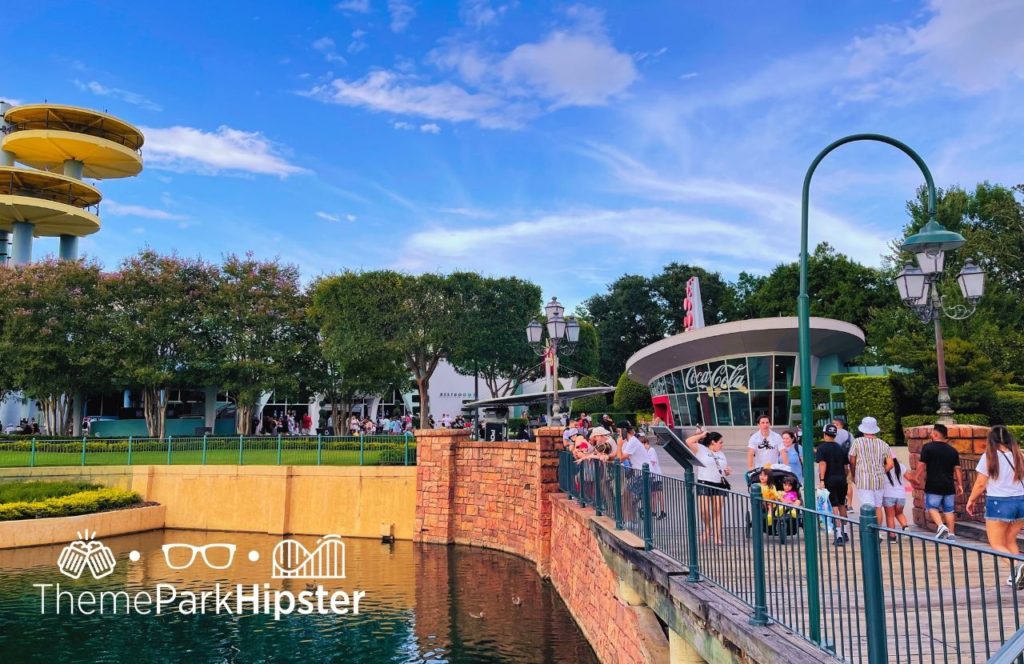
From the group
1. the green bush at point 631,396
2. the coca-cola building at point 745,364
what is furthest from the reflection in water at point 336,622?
the green bush at point 631,396

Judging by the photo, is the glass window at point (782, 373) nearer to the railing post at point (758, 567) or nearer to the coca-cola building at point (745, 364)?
the coca-cola building at point (745, 364)

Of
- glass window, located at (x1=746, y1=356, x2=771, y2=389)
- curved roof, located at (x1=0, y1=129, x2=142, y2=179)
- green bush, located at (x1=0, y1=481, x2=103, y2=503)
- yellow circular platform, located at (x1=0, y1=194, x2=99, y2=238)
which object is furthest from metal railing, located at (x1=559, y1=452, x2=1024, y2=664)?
curved roof, located at (x1=0, y1=129, x2=142, y2=179)

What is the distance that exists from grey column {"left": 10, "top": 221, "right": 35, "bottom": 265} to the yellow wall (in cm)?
2553

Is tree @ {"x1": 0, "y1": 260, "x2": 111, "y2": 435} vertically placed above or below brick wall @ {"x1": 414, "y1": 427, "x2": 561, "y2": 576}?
above

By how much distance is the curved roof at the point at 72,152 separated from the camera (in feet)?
140

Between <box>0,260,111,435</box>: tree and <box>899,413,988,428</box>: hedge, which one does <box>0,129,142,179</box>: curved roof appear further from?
<box>899,413,988,428</box>: hedge

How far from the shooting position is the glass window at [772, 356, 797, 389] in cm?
3578

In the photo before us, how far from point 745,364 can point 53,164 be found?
42.7 m

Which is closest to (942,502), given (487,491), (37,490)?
(487,491)

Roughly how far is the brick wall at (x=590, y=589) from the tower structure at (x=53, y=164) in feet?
131

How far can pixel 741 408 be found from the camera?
36.7 metres

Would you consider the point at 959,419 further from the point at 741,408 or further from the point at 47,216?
the point at 47,216

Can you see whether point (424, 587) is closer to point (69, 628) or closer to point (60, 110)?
point (69, 628)

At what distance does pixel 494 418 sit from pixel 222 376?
37.1 ft
